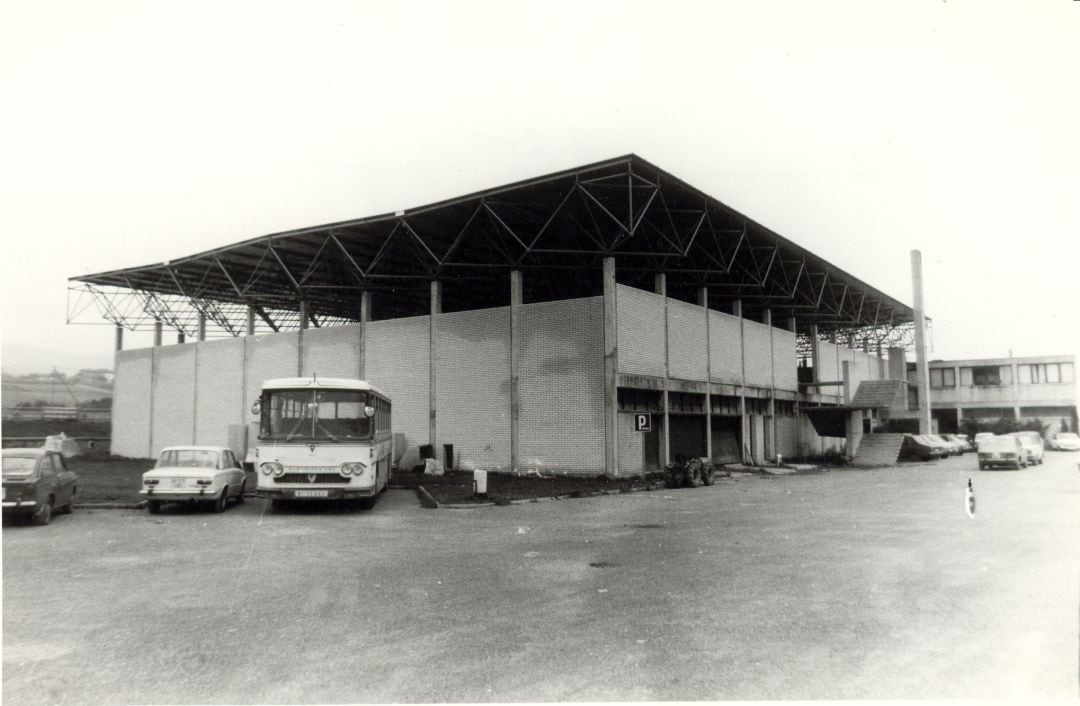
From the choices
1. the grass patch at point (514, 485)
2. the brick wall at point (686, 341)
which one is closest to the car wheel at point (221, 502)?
the grass patch at point (514, 485)

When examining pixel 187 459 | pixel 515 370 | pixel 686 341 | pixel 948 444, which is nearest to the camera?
pixel 187 459

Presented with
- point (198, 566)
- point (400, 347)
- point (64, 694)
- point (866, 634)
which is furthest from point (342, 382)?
point (400, 347)

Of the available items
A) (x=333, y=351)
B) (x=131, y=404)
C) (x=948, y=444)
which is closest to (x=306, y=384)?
(x=333, y=351)

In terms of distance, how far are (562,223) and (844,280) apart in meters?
20.0

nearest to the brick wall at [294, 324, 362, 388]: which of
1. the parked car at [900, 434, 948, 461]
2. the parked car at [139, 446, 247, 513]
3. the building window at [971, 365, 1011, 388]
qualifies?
the parked car at [139, 446, 247, 513]

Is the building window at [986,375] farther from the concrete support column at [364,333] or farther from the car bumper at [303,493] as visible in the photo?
the car bumper at [303,493]

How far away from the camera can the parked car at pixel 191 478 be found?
551 inches

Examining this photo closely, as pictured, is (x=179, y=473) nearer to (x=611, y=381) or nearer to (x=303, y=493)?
(x=303, y=493)

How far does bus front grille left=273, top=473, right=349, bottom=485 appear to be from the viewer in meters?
13.9

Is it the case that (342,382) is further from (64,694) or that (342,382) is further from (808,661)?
(808,661)

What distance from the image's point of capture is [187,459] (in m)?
14.8

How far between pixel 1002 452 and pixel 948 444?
19.2 meters

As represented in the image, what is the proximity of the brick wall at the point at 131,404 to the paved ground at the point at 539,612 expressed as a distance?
2798 centimetres

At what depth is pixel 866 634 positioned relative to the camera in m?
5.70
